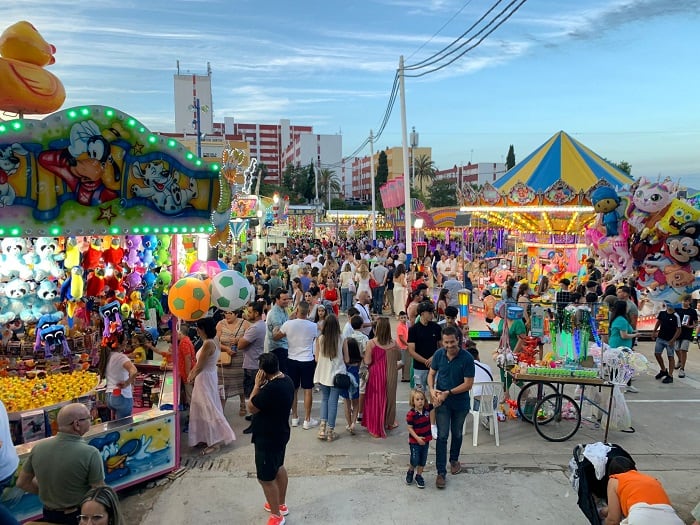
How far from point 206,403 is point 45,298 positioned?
2345 millimetres

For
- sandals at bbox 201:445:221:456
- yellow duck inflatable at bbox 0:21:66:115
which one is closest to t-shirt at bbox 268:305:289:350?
sandals at bbox 201:445:221:456

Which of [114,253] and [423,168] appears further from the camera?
[423,168]

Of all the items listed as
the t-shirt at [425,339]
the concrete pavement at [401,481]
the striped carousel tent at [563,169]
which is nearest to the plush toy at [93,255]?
the concrete pavement at [401,481]

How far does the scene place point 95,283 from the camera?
6.96 metres

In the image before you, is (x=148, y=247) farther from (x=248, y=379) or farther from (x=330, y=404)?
(x=330, y=404)

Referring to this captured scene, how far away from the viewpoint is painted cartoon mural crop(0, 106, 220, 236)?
4535mm

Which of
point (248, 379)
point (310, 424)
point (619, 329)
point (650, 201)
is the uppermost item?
point (650, 201)

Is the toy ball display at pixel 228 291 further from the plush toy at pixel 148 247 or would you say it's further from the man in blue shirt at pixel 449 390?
the man in blue shirt at pixel 449 390

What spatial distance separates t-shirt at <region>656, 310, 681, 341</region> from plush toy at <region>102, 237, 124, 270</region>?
8.36 m

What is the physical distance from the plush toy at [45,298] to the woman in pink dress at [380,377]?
3858 millimetres

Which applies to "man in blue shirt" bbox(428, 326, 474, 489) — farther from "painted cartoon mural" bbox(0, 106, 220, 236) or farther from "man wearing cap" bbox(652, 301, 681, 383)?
"man wearing cap" bbox(652, 301, 681, 383)

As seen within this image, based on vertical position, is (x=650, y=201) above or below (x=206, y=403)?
above

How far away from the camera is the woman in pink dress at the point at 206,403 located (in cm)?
626

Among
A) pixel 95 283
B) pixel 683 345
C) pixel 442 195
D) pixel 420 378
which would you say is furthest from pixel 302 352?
pixel 442 195
